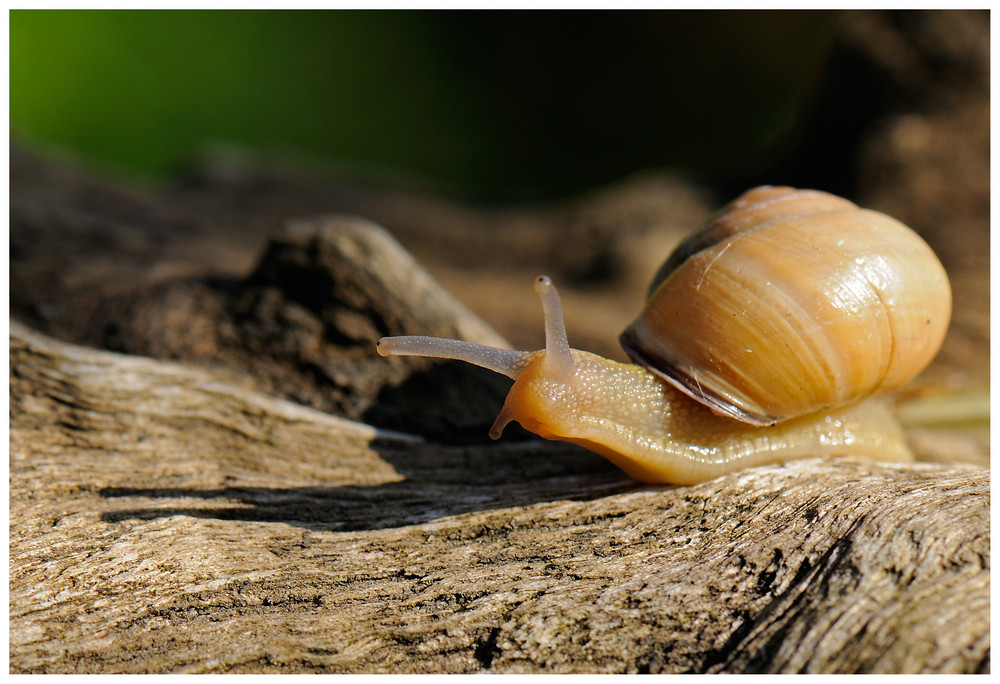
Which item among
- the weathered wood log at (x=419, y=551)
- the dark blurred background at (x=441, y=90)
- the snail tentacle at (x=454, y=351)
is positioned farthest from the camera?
the dark blurred background at (x=441, y=90)

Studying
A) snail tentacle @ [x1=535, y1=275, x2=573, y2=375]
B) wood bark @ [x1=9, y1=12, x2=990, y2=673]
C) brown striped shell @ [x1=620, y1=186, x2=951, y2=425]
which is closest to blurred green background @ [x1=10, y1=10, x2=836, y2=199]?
wood bark @ [x1=9, y1=12, x2=990, y2=673]

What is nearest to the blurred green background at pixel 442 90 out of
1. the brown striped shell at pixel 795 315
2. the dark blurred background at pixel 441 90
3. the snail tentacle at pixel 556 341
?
the dark blurred background at pixel 441 90

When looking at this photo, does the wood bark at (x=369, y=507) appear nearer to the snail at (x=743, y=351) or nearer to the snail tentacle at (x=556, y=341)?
the snail at (x=743, y=351)

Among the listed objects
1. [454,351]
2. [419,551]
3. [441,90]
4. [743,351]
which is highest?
[441,90]

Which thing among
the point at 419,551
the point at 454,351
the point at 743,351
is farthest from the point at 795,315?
the point at 419,551

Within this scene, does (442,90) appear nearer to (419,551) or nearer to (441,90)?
(441,90)

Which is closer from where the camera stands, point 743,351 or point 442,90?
point 743,351

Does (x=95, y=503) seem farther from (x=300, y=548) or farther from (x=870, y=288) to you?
(x=870, y=288)
